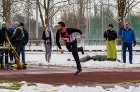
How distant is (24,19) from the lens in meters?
76.5

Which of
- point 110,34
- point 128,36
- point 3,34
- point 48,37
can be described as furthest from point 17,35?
point 128,36

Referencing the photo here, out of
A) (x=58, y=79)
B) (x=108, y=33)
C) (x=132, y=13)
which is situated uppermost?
(x=132, y=13)

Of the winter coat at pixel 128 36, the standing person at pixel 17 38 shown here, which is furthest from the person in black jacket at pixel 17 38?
the winter coat at pixel 128 36

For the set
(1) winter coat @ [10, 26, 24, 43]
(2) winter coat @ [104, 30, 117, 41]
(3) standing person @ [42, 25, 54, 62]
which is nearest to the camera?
(1) winter coat @ [10, 26, 24, 43]

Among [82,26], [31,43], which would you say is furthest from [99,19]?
[82,26]

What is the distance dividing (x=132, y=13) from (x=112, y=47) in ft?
84.1

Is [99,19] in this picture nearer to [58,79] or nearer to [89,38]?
[89,38]

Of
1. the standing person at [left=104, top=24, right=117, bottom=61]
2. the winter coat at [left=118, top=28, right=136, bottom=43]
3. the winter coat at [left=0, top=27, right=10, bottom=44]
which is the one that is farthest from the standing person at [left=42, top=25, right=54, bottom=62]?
the winter coat at [left=118, top=28, right=136, bottom=43]

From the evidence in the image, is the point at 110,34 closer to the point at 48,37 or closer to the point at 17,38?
the point at 48,37

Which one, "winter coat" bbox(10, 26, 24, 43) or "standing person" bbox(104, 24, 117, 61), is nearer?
"winter coat" bbox(10, 26, 24, 43)

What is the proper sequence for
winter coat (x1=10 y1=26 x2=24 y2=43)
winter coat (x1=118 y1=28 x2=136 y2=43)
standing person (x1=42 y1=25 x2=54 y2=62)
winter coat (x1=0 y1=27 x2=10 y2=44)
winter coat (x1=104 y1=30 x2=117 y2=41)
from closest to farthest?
winter coat (x1=10 y1=26 x2=24 y2=43) < winter coat (x1=0 y1=27 x2=10 y2=44) < winter coat (x1=104 y1=30 x2=117 y2=41) < winter coat (x1=118 y1=28 x2=136 y2=43) < standing person (x1=42 y1=25 x2=54 y2=62)

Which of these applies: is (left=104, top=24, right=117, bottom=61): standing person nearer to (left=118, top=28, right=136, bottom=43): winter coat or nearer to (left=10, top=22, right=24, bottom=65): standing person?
(left=118, top=28, right=136, bottom=43): winter coat

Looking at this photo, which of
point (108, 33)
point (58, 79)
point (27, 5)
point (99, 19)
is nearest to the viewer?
point (58, 79)

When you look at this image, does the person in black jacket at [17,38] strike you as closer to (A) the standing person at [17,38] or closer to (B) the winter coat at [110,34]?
(A) the standing person at [17,38]
